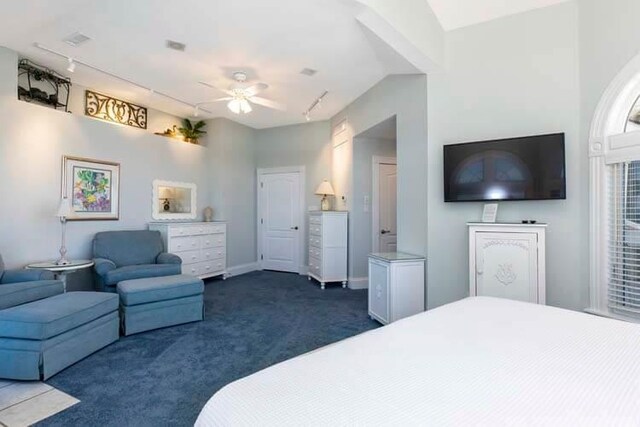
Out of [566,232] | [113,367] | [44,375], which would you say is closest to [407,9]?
[566,232]

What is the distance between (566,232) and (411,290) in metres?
1.46

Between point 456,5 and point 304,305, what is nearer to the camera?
point 456,5

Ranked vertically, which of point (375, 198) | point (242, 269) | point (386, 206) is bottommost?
point (242, 269)

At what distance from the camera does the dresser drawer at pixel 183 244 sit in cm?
477

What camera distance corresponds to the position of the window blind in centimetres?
243

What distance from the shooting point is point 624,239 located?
8.27 ft

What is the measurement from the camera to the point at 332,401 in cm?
86

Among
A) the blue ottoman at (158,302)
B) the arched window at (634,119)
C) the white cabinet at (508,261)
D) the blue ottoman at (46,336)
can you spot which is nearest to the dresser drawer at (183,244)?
the blue ottoman at (158,302)

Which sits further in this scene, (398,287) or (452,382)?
(398,287)

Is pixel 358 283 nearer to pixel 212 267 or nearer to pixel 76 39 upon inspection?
pixel 212 267

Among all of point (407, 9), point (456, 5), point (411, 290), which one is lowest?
point (411, 290)

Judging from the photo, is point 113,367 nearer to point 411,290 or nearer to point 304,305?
point 304,305

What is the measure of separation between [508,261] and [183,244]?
4.29 meters

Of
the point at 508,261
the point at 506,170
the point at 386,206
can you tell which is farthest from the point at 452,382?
the point at 386,206
